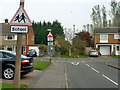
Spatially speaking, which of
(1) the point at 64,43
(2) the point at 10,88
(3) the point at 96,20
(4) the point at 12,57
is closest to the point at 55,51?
(1) the point at 64,43

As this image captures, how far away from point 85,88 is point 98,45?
36461 millimetres

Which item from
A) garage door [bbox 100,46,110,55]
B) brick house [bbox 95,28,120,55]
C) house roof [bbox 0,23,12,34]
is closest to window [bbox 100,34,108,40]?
brick house [bbox 95,28,120,55]

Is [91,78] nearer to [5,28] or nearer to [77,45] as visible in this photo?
[77,45]

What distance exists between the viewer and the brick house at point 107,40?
43.3 metres

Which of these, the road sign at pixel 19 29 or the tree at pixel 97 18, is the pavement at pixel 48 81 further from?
the tree at pixel 97 18

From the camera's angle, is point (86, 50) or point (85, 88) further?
point (86, 50)

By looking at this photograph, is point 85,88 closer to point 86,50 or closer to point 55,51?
point 55,51

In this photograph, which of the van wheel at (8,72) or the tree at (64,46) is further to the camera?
the tree at (64,46)

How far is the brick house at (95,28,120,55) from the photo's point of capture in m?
43.3

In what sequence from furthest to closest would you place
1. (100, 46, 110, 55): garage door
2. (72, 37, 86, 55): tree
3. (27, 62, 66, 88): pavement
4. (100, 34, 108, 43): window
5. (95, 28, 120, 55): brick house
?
(100, 46, 110, 55): garage door
(100, 34, 108, 43): window
(95, 28, 120, 55): brick house
(72, 37, 86, 55): tree
(27, 62, 66, 88): pavement

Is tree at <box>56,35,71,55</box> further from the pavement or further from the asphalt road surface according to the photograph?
the pavement

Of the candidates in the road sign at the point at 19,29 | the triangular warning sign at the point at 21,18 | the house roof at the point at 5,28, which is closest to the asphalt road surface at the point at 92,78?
the road sign at the point at 19,29

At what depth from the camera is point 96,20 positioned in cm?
5919

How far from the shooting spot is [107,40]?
43.7m
